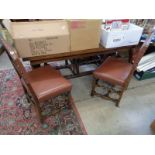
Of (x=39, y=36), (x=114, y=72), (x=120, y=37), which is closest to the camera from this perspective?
(x=39, y=36)

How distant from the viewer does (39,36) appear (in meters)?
1.28

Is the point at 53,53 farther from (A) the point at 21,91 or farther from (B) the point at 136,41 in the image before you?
(B) the point at 136,41

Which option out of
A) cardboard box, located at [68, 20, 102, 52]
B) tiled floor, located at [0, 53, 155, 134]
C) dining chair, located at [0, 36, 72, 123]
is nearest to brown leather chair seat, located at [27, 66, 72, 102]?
dining chair, located at [0, 36, 72, 123]

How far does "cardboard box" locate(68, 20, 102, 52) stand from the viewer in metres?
1.34

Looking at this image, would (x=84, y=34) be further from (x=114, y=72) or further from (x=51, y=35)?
(x=114, y=72)

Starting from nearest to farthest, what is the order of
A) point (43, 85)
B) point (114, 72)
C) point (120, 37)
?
point (43, 85)
point (120, 37)
point (114, 72)

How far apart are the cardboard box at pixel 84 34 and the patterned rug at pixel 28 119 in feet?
2.51

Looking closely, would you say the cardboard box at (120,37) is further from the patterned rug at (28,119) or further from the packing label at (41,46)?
the patterned rug at (28,119)

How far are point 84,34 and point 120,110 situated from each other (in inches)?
40.4

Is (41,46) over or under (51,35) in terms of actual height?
under

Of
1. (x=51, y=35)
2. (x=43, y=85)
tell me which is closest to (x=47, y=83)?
(x=43, y=85)

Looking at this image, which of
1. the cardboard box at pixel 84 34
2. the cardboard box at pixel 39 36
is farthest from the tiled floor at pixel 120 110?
the cardboard box at pixel 39 36

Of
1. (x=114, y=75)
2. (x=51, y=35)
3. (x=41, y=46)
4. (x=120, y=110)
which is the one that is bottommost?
(x=120, y=110)

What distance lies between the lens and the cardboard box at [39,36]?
4.14 feet
